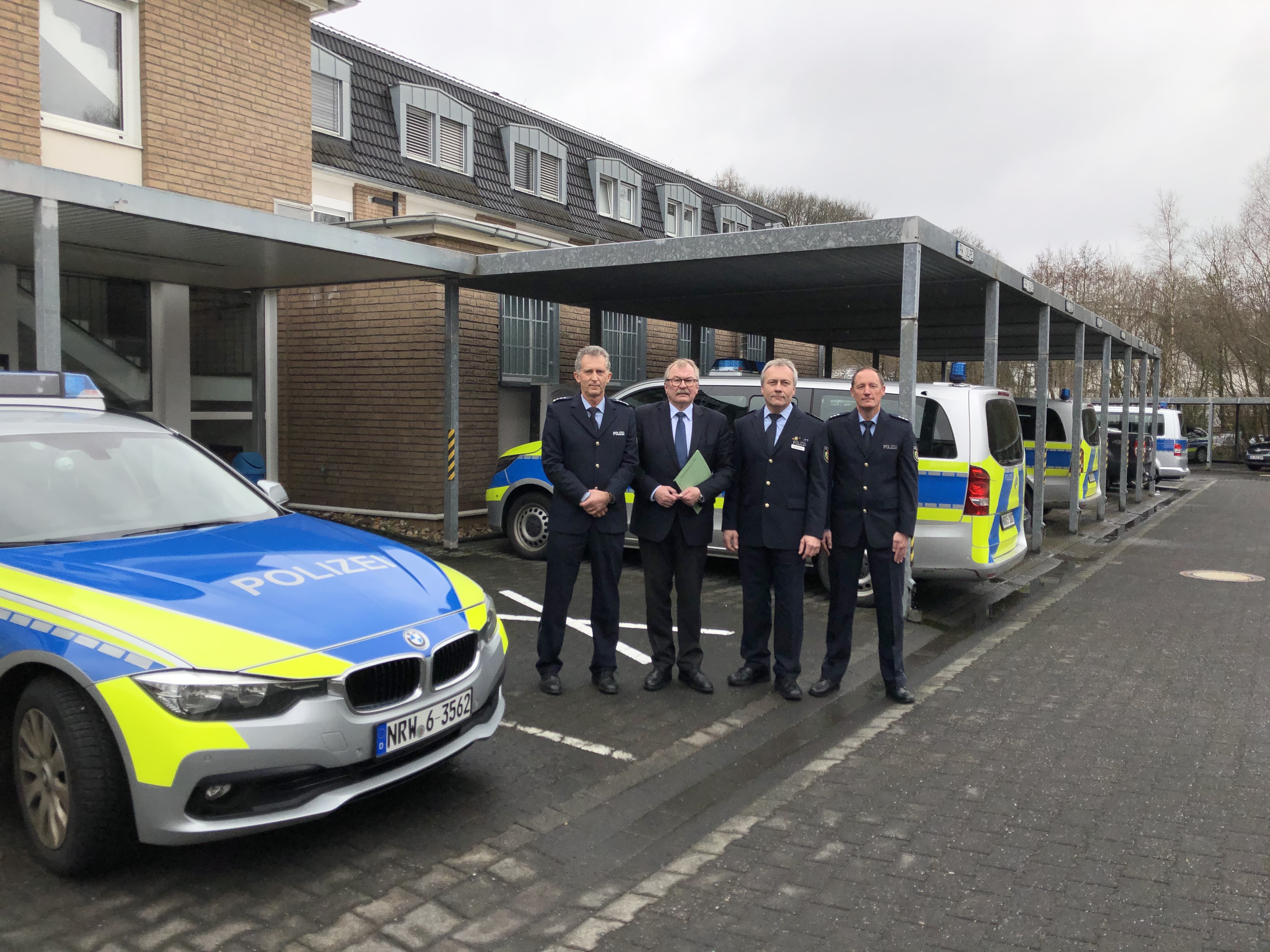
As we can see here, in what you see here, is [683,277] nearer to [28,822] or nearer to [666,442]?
[666,442]

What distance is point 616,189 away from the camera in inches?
982

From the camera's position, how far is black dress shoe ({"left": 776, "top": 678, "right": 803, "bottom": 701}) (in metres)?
5.78

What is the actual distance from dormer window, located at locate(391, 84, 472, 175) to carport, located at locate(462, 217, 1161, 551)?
25.2 feet

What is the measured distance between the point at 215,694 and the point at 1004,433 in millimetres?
7174

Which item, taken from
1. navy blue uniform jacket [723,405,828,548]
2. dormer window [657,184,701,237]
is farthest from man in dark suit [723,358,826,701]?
dormer window [657,184,701,237]

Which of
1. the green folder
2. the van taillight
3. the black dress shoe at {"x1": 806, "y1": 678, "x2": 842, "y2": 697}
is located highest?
the green folder

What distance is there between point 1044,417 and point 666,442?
23.5ft

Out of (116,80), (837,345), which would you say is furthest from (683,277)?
(837,345)

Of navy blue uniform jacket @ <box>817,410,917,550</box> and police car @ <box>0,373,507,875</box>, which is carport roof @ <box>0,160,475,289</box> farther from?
navy blue uniform jacket @ <box>817,410,917,550</box>

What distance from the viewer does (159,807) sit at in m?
3.21

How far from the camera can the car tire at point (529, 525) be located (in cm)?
1033

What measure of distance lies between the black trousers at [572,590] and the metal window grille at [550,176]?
60.7 ft

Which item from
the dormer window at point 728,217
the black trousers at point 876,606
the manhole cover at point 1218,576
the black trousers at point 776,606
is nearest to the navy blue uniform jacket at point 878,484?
the black trousers at point 876,606

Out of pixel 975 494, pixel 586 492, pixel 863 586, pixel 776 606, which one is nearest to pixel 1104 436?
pixel 975 494
